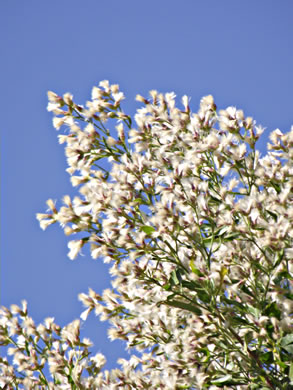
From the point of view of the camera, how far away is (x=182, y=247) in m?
3.66

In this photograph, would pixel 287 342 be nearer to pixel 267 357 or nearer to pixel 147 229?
pixel 267 357

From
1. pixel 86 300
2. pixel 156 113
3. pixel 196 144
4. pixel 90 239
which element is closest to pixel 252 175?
pixel 196 144

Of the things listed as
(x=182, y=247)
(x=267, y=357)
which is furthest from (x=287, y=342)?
(x=182, y=247)

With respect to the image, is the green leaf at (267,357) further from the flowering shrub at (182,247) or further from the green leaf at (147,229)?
the green leaf at (147,229)

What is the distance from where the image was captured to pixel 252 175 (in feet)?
12.4

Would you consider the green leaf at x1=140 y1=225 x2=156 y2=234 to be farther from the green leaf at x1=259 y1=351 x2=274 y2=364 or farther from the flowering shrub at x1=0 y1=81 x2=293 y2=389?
the green leaf at x1=259 y1=351 x2=274 y2=364

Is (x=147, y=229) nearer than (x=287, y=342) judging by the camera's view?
No

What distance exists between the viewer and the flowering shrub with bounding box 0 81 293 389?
3.21 meters

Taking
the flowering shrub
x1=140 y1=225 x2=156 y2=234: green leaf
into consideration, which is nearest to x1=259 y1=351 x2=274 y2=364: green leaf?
the flowering shrub

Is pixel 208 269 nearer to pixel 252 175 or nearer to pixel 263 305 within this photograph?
pixel 263 305

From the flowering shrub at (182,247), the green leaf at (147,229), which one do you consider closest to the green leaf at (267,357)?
the flowering shrub at (182,247)

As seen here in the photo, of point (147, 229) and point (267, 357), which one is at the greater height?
point (147, 229)

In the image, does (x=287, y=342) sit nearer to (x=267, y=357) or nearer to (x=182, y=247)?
(x=267, y=357)

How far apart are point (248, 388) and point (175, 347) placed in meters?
0.50
